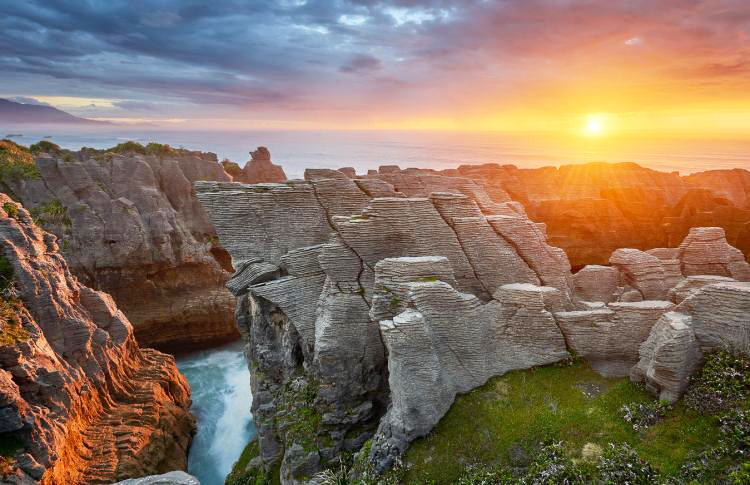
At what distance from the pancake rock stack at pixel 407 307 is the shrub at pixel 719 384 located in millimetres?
509

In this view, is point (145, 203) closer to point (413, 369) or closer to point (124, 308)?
point (124, 308)

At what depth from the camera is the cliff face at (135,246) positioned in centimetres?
4778

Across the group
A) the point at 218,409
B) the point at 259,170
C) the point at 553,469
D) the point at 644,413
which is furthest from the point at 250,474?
the point at 259,170

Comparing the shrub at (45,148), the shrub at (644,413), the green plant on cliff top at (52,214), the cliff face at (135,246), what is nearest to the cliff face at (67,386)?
the cliff face at (135,246)

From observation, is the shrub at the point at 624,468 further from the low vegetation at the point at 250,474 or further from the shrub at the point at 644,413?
the low vegetation at the point at 250,474

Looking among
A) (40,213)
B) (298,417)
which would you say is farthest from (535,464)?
(40,213)

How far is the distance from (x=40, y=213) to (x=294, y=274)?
41.4 metres

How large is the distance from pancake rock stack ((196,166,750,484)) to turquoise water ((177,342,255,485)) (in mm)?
8908

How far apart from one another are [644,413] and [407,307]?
11.0 meters

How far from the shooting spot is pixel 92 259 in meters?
47.6

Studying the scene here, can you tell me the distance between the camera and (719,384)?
16.7 m

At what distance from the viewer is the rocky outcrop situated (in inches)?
2704

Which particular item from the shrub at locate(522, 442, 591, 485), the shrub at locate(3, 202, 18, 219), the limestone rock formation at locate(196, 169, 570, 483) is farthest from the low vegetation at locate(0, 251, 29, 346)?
the shrub at locate(522, 442, 591, 485)

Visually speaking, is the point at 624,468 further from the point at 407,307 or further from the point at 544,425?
the point at 407,307
